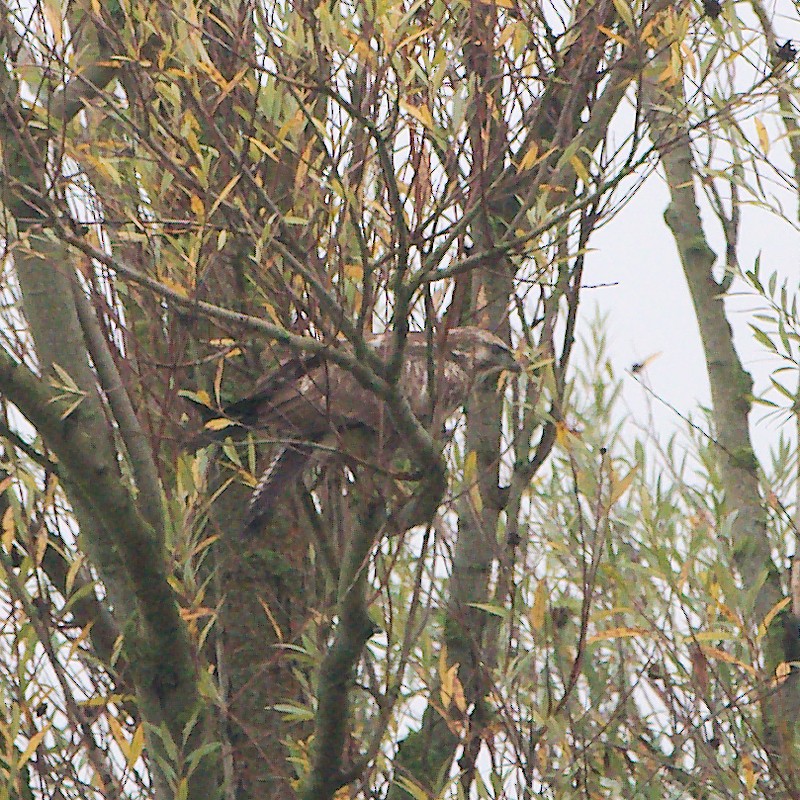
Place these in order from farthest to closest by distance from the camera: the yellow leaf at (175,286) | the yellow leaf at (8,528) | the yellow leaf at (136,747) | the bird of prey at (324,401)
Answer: the bird of prey at (324,401), the yellow leaf at (8,528), the yellow leaf at (175,286), the yellow leaf at (136,747)

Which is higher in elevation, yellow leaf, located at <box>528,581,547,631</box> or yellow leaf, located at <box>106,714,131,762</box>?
yellow leaf, located at <box>528,581,547,631</box>

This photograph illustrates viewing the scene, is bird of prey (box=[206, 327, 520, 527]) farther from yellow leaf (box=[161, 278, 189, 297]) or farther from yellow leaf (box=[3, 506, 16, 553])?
yellow leaf (box=[3, 506, 16, 553])

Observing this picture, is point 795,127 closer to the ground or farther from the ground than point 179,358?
farther from the ground

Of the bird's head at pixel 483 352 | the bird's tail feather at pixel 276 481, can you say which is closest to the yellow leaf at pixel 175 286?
the bird's tail feather at pixel 276 481

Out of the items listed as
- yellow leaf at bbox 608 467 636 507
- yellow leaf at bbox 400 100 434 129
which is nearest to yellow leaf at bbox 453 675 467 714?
yellow leaf at bbox 608 467 636 507

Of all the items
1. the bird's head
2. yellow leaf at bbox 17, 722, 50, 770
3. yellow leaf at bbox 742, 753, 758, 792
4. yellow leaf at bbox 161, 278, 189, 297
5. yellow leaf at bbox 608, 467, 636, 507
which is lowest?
yellow leaf at bbox 17, 722, 50, 770

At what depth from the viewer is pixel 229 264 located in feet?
10.5

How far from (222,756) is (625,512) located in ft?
3.70

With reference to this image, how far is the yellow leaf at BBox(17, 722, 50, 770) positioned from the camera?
2418mm

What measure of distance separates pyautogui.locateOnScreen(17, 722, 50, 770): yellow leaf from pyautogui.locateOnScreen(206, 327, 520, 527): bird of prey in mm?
802

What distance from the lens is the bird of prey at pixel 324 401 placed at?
2.93m

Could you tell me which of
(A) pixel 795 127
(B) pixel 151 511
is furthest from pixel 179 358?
(A) pixel 795 127

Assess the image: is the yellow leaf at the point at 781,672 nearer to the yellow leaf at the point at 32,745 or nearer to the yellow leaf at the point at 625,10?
the yellow leaf at the point at 625,10

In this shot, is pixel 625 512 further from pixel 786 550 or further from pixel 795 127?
pixel 795 127
